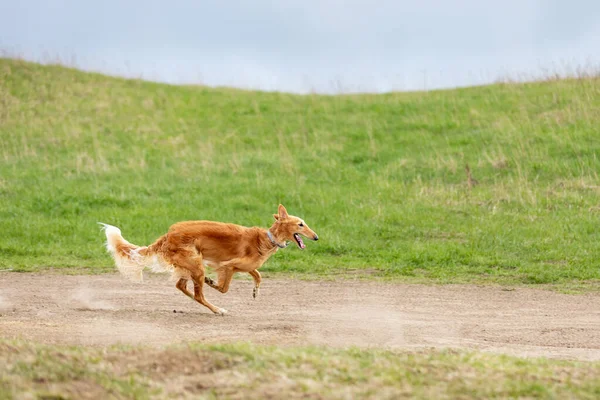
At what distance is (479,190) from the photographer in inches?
734

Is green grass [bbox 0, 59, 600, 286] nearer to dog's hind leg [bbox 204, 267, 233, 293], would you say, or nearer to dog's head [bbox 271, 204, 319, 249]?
dog's head [bbox 271, 204, 319, 249]

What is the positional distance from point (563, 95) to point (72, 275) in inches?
680

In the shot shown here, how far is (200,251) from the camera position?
10.9 m

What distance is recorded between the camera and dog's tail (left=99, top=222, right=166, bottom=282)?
1081 cm

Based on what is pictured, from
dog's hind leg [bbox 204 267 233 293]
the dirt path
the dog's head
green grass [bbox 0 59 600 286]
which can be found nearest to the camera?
the dirt path

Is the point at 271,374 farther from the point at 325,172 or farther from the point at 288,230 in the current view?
the point at 325,172

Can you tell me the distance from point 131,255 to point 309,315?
2448 mm

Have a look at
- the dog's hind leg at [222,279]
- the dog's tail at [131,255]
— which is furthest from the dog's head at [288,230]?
the dog's tail at [131,255]

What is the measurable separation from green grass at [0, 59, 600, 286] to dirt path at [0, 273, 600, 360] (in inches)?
53.7

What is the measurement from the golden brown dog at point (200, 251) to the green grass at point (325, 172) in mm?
3139

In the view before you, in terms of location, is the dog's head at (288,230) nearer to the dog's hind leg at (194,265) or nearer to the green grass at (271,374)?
the dog's hind leg at (194,265)

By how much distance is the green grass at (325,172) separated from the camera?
15156mm

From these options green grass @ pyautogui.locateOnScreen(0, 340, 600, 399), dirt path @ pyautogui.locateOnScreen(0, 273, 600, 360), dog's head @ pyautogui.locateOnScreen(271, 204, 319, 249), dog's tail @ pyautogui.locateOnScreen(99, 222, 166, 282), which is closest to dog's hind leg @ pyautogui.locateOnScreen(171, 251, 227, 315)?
dirt path @ pyautogui.locateOnScreen(0, 273, 600, 360)

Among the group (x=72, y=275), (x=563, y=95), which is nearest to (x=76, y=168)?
(x=72, y=275)
